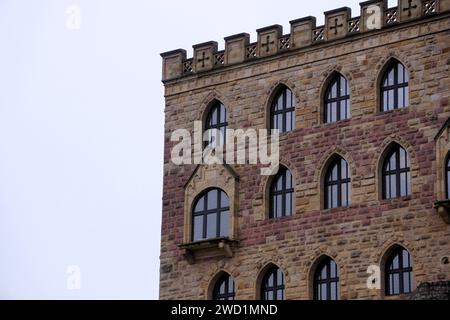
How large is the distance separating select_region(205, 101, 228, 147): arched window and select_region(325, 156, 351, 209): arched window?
4259mm

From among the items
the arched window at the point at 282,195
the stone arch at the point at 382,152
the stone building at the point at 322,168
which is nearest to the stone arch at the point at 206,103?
the stone building at the point at 322,168

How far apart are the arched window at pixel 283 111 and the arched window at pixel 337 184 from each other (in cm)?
204

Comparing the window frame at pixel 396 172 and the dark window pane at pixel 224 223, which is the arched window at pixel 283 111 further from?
the window frame at pixel 396 172

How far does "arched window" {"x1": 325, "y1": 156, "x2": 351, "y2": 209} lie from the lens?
60781mm

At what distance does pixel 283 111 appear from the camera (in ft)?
206

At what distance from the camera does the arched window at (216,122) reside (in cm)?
6412

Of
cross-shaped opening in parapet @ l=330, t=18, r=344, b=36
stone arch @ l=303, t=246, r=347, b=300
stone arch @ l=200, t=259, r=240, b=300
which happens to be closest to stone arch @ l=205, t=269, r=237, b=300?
stone arch @ l=200, t=259, r=240, b=300

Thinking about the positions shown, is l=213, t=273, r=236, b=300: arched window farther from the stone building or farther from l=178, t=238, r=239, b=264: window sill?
l=178, t=238, r=239, b=264: window sill

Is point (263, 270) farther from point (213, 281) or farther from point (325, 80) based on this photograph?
point (325, 80)

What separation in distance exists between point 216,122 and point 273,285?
597 cm
